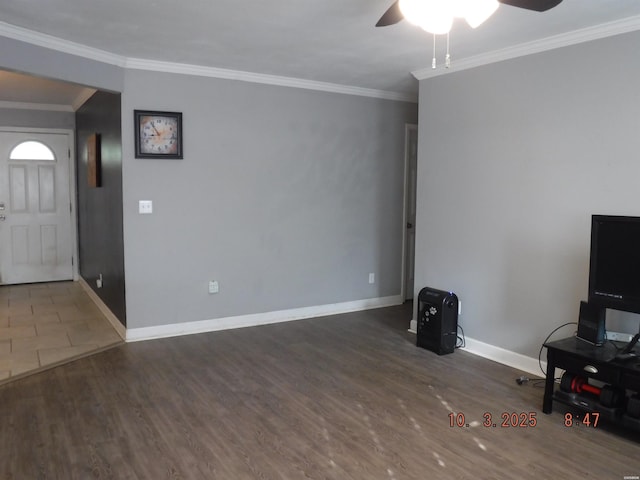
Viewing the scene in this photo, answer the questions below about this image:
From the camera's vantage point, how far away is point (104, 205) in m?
5.03

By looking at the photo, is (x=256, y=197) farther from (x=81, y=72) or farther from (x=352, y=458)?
(x=352, y=458)

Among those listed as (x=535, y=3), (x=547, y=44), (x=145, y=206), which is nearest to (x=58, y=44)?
(x=145, y=206)

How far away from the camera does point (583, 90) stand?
10.8ft

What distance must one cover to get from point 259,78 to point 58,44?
1711mm

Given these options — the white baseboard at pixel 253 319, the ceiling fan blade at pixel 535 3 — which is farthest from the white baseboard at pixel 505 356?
the ceiling fan blade at pixel 535 3

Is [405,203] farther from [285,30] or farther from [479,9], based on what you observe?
[479,9]

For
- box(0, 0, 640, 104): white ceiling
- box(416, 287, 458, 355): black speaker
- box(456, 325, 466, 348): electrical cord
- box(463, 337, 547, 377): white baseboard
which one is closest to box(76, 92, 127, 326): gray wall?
box(0, 0, 640, 104): white ceiling

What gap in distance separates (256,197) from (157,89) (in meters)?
1.28

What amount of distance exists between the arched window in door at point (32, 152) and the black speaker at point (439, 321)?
535 centimetres

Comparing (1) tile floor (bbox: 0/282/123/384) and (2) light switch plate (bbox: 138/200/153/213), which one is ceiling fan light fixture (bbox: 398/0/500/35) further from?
(1) tile floor (bbox: 0/282/123/384)

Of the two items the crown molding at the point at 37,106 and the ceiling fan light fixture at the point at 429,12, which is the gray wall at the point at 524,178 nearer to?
the ceiling fan light fixture at the point at 429,12

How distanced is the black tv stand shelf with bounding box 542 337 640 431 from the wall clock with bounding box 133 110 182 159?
328 centimetres

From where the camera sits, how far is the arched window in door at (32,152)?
258 inches

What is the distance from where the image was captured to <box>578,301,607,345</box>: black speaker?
3.01 meters
